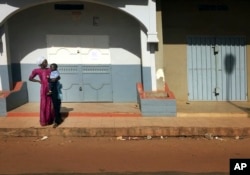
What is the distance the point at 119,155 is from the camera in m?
6.54

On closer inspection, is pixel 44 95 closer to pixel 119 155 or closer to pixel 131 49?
pixel 119 155

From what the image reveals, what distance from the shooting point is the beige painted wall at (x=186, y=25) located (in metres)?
11.0

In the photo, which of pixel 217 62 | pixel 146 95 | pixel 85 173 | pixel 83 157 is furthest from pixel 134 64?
pixel 85 173

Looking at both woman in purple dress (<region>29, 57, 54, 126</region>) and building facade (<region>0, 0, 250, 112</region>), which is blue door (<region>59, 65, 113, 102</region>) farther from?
woman in purple dress (<region>29, 57, 54, 126</region>)

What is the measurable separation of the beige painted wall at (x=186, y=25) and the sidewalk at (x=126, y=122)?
1257 mm

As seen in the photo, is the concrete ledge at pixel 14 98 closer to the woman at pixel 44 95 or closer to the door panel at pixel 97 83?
the woman at pixel 44 95

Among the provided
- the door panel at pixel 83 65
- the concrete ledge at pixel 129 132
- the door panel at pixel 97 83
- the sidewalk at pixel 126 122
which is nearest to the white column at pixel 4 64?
the sidewalk at pixel 126 122

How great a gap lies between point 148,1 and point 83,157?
184 inches

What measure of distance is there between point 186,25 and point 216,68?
1.59 meters

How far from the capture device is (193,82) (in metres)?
11.2

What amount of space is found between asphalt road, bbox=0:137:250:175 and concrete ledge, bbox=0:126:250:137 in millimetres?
129

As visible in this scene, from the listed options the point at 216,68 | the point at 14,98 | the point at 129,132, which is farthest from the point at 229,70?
the point at 14,98

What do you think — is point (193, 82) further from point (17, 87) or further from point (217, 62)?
point (17, 87)

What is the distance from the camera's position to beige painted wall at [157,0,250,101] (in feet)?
36.0
